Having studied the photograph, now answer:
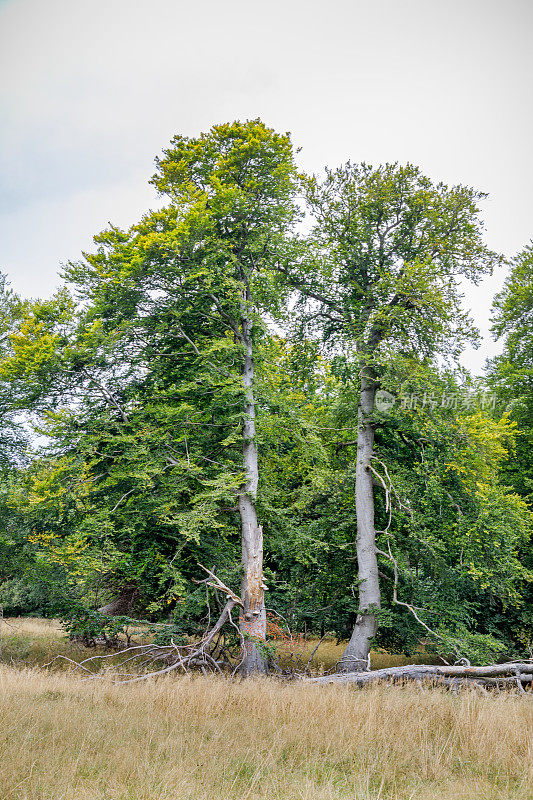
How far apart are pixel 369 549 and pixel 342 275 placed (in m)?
7.43

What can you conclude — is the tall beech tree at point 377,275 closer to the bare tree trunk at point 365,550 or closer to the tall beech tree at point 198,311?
the bare tree trunk at point 365,550

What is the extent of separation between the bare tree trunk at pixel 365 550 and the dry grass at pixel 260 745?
3972 mm

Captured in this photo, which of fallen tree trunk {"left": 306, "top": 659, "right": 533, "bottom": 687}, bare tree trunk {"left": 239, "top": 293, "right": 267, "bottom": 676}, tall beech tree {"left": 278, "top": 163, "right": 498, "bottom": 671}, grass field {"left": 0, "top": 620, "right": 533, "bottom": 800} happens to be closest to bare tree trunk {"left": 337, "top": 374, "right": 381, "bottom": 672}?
tall beech tree {"left": 278, "top": 163, "right": 498, "bottom": 671}

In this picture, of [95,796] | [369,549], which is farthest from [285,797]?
[369,549]

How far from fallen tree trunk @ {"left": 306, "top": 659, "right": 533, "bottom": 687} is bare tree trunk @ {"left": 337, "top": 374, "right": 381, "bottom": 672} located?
63.9 inches

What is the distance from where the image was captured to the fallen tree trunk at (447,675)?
Answer: 26.3ft

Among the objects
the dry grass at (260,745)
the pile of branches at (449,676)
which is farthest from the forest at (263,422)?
the dry grass at (260,745)

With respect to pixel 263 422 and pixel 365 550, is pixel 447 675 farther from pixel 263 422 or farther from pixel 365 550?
pixel 263 422

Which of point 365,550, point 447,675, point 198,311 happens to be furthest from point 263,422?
point 447,675

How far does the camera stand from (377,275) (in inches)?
510

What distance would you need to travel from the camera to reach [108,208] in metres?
14.1

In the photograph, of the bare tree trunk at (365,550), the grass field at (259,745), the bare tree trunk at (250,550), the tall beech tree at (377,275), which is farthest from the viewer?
the tall beech tree at (377,275)

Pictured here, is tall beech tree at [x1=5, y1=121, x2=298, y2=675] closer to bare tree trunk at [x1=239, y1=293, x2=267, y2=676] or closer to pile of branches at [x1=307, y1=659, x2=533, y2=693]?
bare tree trunk at [x1=239, y1=293, x2=267, y2=676]

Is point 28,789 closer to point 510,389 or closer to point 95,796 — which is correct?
point 95,796
